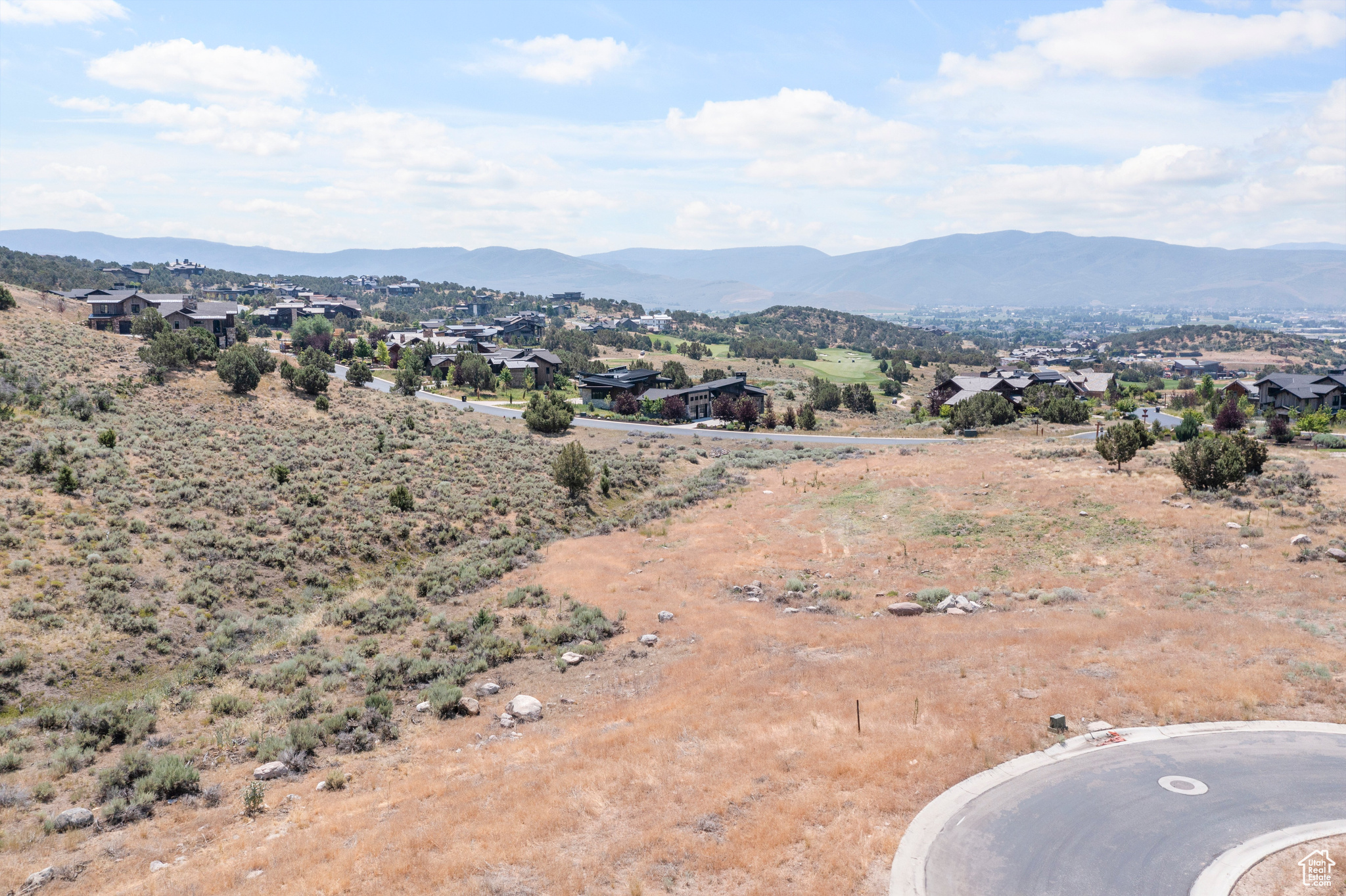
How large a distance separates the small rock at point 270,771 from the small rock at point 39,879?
16.2 feet

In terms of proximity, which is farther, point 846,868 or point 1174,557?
point 1174,557

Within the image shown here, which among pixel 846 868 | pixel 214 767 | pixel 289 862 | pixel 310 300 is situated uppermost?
pixel 310 300

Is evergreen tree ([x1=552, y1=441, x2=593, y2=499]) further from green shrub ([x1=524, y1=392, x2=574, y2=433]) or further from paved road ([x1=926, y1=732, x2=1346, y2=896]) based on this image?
paved road ([x1=926, y1=732, x2=1346, y2=896])

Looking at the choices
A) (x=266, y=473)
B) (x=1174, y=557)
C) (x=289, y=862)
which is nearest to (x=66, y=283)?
(x=266, y=473)

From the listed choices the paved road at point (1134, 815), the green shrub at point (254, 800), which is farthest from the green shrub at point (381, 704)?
the paved road at point (1134, 815)

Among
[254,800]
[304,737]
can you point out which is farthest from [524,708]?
[254,800]

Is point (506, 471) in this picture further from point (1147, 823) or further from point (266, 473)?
point (1147, 823)

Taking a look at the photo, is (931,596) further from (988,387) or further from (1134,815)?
(988,387)

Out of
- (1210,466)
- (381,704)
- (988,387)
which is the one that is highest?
(988,387)

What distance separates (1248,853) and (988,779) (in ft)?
15.7

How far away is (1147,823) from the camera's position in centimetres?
1519

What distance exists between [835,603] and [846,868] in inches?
782


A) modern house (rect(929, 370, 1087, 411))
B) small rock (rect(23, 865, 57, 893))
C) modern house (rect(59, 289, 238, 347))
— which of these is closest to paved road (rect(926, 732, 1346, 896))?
small rock (rect(23, 865, 57, 893))

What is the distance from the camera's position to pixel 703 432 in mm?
91062
